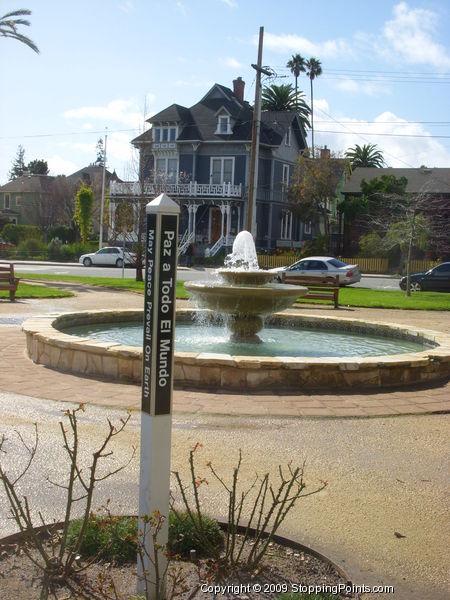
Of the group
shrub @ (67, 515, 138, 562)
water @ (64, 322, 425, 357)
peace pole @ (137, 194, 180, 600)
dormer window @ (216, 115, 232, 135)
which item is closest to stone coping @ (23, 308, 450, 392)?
water @ (64, 322, 425, 357)

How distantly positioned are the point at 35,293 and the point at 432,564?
1715 centimetres

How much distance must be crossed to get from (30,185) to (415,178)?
131 feet

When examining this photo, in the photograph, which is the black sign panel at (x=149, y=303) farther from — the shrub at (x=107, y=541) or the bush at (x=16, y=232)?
the bush at (x=16, y=232)

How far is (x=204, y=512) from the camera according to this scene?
169 inches

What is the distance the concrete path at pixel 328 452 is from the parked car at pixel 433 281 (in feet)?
70.0

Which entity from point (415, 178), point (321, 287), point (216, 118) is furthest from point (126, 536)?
point (415, 178)

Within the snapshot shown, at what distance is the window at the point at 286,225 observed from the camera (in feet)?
165

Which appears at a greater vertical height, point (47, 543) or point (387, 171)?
point (387, 171)

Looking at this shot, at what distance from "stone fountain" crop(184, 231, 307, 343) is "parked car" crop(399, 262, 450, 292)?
18820mm

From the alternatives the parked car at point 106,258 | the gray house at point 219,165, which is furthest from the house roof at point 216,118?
the parked car at point 106,258

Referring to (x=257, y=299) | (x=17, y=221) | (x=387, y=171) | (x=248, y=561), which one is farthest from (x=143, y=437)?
(x=17, y=221)

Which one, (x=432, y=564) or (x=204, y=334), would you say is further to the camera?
(x=204, y=334)

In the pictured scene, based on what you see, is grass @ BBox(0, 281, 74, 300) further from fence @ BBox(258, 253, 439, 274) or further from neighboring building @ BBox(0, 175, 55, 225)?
neighboring building @ BBox(0, 175, 55, 225)

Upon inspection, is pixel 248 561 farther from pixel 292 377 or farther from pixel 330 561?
pixel 292 377
